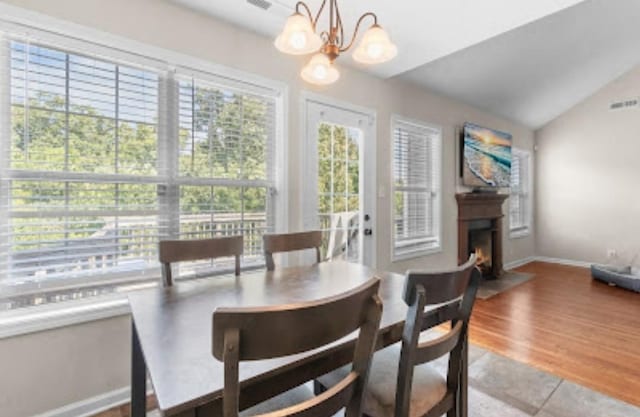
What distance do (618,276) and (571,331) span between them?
218cm

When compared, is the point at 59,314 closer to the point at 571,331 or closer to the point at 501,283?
the point at 571,331

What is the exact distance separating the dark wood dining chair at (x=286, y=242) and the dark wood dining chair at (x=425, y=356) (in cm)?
85

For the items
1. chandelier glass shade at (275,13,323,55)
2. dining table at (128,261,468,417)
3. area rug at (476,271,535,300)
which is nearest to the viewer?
dining table at (128,261,468,417)

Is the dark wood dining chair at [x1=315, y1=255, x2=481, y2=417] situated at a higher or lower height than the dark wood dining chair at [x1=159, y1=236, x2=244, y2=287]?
lower

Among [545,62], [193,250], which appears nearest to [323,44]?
[193,250]

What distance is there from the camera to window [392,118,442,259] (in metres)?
3.63

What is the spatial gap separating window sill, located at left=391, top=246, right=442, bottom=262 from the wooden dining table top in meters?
1.61

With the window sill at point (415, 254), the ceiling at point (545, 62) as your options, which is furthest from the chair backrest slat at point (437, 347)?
the ceiling at point (545, 62)

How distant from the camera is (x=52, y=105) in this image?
5.61 ft

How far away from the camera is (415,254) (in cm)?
372

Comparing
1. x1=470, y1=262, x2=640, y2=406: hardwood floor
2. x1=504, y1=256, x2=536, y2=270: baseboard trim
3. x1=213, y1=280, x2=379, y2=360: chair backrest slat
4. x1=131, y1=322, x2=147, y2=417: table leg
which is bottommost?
x1=470, y1=262, x2=640, y2=406: hardwood floor

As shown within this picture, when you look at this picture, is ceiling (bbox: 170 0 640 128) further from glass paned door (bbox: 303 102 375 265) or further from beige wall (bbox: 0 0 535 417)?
glass paned door (bbox: 303 102 375 265)

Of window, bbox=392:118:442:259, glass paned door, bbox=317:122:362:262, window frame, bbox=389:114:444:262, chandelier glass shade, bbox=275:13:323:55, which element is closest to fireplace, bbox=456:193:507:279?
window frame, bbox=389:114:444:262

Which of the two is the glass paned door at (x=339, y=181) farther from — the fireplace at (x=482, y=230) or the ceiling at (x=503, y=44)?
the fireplace at (x=482, y=230)
